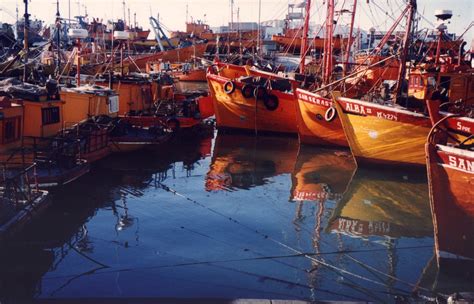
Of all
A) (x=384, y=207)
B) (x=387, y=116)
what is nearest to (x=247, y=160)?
(x=387, y=116)

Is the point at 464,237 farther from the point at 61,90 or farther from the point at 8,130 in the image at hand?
the point at 61,90

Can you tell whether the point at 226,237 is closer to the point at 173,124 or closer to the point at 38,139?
the point at 38,139

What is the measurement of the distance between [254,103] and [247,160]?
5403 mm

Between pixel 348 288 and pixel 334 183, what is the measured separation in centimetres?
784

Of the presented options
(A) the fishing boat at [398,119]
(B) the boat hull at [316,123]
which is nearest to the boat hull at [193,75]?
(B) the boat hull at [316,123]

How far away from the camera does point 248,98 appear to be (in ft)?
76.2

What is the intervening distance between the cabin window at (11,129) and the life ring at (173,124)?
8.16m

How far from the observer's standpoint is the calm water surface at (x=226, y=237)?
7867mm

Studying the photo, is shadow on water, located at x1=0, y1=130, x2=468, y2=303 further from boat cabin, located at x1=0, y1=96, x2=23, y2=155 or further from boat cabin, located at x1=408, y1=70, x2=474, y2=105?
boat cabin, located at x1=408, y1=70, x2=474, y2=105

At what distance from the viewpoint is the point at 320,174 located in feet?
55.1

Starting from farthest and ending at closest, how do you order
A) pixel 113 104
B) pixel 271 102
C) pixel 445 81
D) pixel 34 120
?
1. pixel 271 102
2. pixel 445 81
3. pixel 113 104
4. pixel 34 120

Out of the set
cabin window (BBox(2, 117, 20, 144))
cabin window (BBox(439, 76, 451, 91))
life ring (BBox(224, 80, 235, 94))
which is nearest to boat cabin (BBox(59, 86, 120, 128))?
cabin window (BBox(2, 117, 20, 144))

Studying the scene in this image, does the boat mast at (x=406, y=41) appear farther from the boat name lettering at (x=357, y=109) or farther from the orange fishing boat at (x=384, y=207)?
the orange fishing boat at (x=384, y=207)

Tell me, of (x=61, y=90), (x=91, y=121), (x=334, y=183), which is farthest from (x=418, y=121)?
(x=61, y=90)
